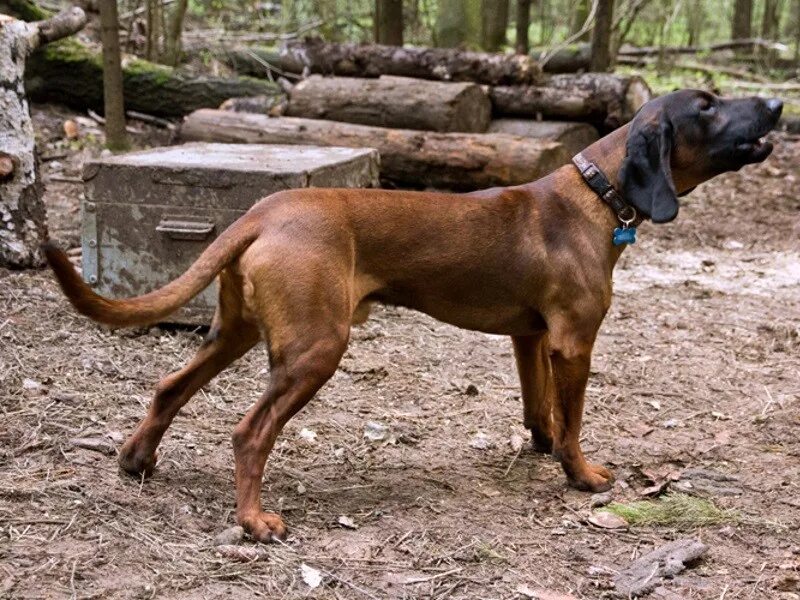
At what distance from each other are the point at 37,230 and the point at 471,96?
5.09 m

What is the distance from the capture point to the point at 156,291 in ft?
12.3

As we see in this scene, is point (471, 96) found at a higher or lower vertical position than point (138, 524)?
higher

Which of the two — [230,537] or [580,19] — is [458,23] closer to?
[580,19]

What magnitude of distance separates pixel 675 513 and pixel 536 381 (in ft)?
3.09

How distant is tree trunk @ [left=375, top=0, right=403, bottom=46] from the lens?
12953 millimetres

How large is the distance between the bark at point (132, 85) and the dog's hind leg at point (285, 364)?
8859 mm

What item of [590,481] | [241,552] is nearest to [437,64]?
[590,481]

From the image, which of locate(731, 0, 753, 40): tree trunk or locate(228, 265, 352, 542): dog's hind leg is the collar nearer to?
locate(228, 265, 352, 542): dog's hind leg

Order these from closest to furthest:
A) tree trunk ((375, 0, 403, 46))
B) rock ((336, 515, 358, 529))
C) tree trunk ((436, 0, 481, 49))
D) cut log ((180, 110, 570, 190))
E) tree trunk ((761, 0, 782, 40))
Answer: rock ((336, 515, 358, 529)) < cut log ((180, 110, 570, 190)) < tree trunk ((375, 0, 403, 46)) < tree trunk ((436, 0, 481, 49)) < tree trunk ((761, 0, 782, 40))

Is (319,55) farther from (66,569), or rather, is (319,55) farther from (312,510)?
(66,569)

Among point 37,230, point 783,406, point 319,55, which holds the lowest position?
point 783,406

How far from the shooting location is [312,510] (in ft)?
13.6

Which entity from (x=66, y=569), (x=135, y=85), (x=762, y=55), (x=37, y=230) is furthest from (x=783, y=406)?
(x=762, y=55)

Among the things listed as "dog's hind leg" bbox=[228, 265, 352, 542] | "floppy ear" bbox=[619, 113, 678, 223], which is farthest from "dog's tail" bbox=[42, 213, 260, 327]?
"floppy ear" bbox=[619, 113, 678, 223]
